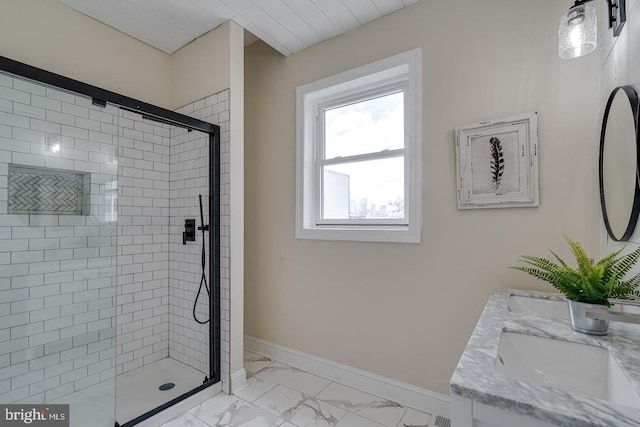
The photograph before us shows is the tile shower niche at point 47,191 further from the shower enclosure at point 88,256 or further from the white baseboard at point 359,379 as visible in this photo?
the white baseboard at point 359,379

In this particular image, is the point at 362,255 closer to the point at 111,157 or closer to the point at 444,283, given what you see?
the point at 444,283

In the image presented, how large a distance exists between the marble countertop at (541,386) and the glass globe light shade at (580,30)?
995mm

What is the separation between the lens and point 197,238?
231cm

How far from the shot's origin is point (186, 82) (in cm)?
251

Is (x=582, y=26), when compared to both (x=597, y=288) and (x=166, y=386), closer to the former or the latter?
(x=597, y=288)

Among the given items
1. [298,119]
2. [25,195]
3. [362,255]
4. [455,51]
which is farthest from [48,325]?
[455,51]

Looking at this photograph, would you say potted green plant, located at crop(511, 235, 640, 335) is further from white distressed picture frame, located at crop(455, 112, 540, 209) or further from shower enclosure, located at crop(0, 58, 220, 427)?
shower enclosure, located at crop(0, 58, 220, 427)

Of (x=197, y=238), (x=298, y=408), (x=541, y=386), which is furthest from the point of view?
(x=197, y=238)

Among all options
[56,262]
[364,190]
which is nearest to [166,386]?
[56,262]

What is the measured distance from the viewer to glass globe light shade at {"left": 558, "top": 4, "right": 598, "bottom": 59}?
3.50 ft

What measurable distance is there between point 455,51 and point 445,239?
3.80ft

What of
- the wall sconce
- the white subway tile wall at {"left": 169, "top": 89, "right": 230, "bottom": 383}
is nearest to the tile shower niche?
the white subway tile wall at {"left": 169, "top": 89, "right": 230, "bottom": 383}

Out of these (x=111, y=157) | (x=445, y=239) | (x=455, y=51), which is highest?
(x=455, y=51)

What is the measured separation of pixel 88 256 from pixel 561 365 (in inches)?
91.9
